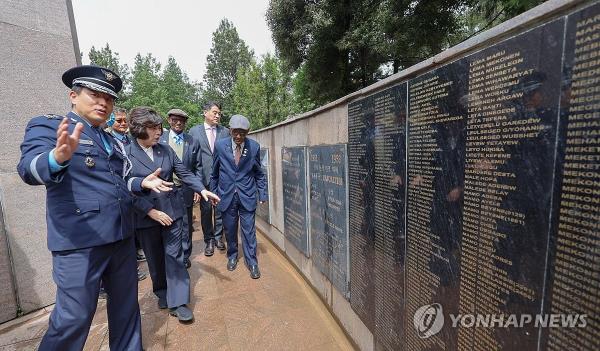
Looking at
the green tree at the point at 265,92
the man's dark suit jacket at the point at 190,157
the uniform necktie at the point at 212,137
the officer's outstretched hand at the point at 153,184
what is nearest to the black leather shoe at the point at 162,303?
the man's dark suit jacket at the point at 190,157

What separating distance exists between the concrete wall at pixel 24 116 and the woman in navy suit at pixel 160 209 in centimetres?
122

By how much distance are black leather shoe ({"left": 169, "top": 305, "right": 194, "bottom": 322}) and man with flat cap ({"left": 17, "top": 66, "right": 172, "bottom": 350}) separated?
862 mm

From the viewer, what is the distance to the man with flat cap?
1782 millimetres

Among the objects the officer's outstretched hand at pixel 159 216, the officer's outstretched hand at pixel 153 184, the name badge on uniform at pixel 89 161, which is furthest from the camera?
the officer's outstretched hand at pixel 159 216

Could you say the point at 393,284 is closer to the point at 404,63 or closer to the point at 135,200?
the point at 135,200

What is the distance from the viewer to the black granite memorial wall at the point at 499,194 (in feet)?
2.75

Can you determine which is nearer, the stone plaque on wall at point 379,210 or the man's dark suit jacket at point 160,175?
the stone plaque on wall at point 379,210

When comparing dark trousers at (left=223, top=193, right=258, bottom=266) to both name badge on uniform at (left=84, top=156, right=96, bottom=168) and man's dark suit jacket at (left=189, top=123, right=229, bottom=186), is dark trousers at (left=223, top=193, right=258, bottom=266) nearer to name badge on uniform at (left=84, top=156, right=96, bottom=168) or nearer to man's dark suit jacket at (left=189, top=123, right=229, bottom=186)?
man's dark suit jacket at (left=189, top=123, right=229, bottom=186)

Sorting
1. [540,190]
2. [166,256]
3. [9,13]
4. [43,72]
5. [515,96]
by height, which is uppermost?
[9,13]

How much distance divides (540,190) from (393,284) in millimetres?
1152

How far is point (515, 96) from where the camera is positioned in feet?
3.35

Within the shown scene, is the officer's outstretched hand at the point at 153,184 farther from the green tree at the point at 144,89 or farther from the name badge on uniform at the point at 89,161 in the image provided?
the green tree at the point at 144,89

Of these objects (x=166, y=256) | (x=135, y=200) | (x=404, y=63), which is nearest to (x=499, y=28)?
(x=135, y=200)

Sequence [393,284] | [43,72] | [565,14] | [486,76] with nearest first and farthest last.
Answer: [565,14] → [486,76] → [393,284] → [43,72]
